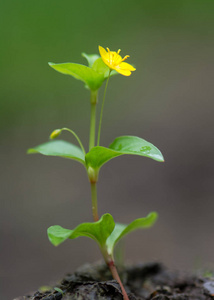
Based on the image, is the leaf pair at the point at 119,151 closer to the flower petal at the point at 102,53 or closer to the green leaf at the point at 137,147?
the green leaf at the point at 137,147

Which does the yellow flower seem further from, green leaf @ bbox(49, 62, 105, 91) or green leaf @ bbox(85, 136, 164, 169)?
green leaf @ bbox(85, 136, 164, 169)

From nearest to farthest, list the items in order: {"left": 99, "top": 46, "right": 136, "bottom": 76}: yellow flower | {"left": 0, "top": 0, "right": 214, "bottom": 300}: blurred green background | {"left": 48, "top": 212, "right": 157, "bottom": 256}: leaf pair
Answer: {"left": 48, "top": 212, "right": 157, "bottom": 256}: leaf pair
{"left": 99, "top": 46, "right": 136, "bottom": 76}: yellow flower
{"left": 0, "top": 0, "right": 214, "bottom": 300}: blurred green background

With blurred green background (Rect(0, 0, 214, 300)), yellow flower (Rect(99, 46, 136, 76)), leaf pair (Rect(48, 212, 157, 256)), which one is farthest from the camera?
blurred green background (Rect(0, 0, 214, 300))

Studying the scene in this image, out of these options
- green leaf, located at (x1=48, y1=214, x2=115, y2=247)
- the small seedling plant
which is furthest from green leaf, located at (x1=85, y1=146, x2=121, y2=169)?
green leaf, located at (x1=48, y1=214, x2=115, y2=247)

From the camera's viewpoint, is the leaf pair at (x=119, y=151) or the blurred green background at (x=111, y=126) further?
the blurred green background at (x=111, y=126)

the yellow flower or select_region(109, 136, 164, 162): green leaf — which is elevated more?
the yellow flower

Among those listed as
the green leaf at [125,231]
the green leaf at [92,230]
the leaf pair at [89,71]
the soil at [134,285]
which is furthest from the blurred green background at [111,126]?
the leaf pair at [89,71]

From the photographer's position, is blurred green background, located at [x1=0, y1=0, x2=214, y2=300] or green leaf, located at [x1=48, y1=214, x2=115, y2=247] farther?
blurred green background, located at [x1=0, y1=0, x2=214, y2=300]
